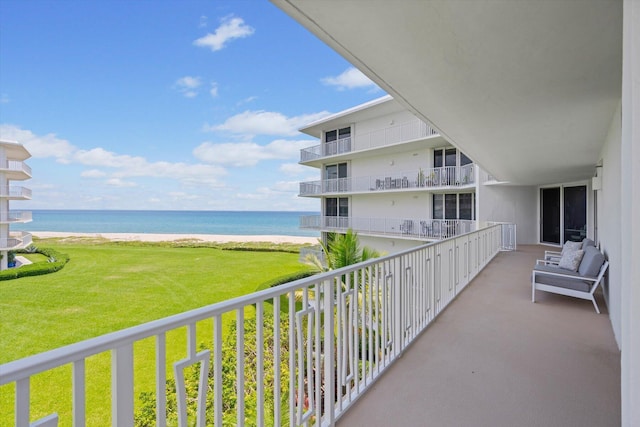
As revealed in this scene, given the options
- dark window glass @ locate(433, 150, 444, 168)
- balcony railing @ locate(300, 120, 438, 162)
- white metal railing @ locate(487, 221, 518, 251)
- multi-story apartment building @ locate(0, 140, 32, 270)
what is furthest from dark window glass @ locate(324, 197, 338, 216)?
multi-story apartment building @ locate(0, 140, 32, 270)

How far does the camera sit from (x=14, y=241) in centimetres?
1892

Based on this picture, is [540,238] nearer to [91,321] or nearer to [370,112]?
[370,112]

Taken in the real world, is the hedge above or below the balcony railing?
below

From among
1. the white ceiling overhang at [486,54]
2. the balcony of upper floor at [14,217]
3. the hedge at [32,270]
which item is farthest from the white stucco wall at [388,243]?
the balcony of upper floor at [14,217]

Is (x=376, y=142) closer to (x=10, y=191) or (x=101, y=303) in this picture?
(x=101, y=303)

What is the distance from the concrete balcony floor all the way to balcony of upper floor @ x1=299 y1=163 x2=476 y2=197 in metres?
8.35

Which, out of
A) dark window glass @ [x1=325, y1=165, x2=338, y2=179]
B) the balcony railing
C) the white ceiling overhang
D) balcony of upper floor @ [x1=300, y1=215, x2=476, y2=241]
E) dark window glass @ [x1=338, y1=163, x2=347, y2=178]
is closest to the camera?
the white ceiling overhang

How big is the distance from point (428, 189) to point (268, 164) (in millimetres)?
36316

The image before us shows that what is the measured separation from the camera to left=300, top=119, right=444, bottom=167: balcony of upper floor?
12.7 metres

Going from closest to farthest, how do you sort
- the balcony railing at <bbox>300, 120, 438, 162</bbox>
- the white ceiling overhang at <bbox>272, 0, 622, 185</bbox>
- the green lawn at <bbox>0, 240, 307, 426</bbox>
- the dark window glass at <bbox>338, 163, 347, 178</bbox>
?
the white ceiling overhang at <bbox>272, 0, 622, 185</bbox>, the green lawn at <bbox>0, 240, 307, 426</bbox>, the balcony railing at <bbox>300, 120, 438, 162</bbox>, the dark window glass at <bbox>338, 163, 347, 178</bbox>

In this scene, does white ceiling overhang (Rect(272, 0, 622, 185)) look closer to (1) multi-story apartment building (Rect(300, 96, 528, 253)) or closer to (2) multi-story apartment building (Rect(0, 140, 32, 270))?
(1) multi-story apartment building (Rect(300, 96, 528, 253))

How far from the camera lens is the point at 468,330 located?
345 centimetres

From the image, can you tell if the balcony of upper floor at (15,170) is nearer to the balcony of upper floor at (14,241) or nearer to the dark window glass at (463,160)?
the balcony of upper floor at (14,241)

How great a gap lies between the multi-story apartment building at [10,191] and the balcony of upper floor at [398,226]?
55.5ft
